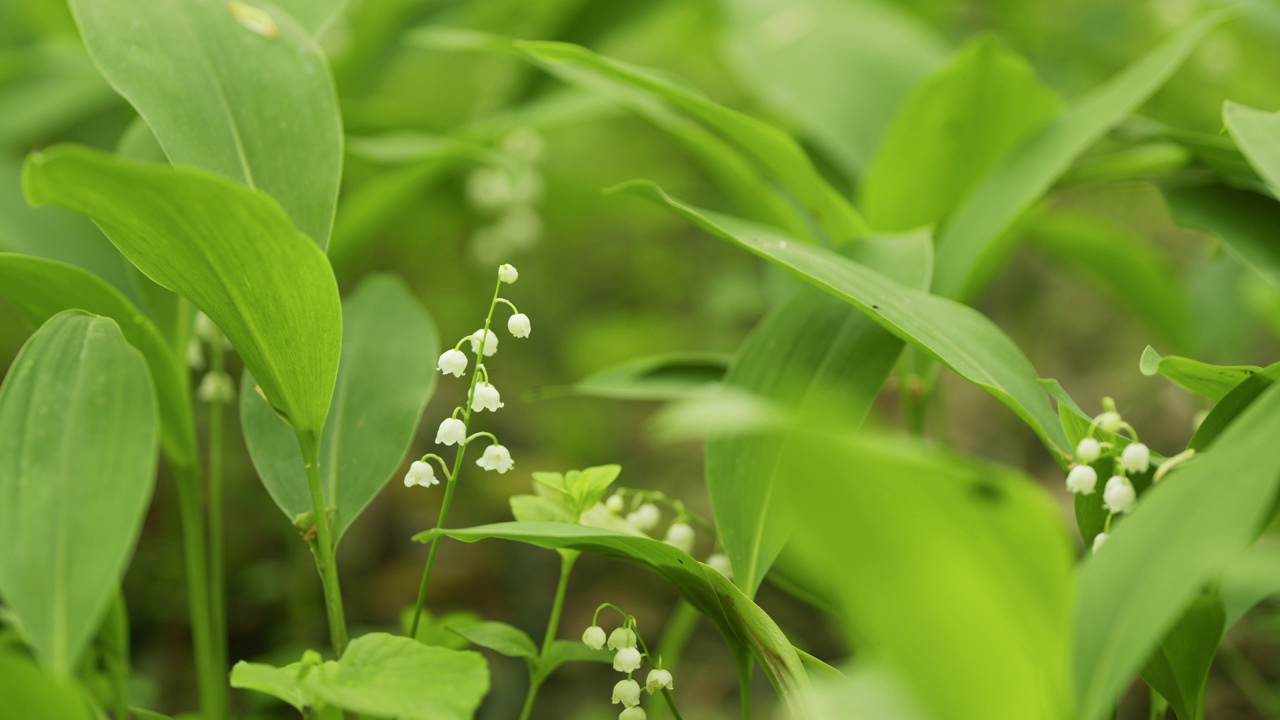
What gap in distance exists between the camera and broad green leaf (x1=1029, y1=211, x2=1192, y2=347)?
1.23 metres

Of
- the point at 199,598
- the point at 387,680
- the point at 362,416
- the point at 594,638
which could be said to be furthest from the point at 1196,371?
the point at 199,598

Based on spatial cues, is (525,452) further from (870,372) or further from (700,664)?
(870,372)

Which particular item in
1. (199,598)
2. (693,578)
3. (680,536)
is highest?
(693,578)

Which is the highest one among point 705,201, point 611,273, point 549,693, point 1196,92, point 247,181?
point 247,181

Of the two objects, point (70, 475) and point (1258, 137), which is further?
point (1258, 137)

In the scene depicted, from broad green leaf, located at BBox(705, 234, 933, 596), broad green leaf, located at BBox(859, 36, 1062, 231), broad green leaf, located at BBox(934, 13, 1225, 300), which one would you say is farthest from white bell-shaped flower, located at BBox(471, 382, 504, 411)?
broad green leaf, located at BBox(859, 36, 1062, 231)

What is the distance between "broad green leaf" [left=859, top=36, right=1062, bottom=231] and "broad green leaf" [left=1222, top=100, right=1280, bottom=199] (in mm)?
383

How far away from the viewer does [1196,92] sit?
2.00 metres

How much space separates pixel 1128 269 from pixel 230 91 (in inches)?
44.6

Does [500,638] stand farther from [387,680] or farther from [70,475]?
[70,475]

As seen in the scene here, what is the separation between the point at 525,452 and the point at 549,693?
1.97 ft

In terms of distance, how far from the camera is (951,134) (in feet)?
3.64

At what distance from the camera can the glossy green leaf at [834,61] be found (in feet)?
4.32

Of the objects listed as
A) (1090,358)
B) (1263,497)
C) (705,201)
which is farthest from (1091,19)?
(1263,497)
